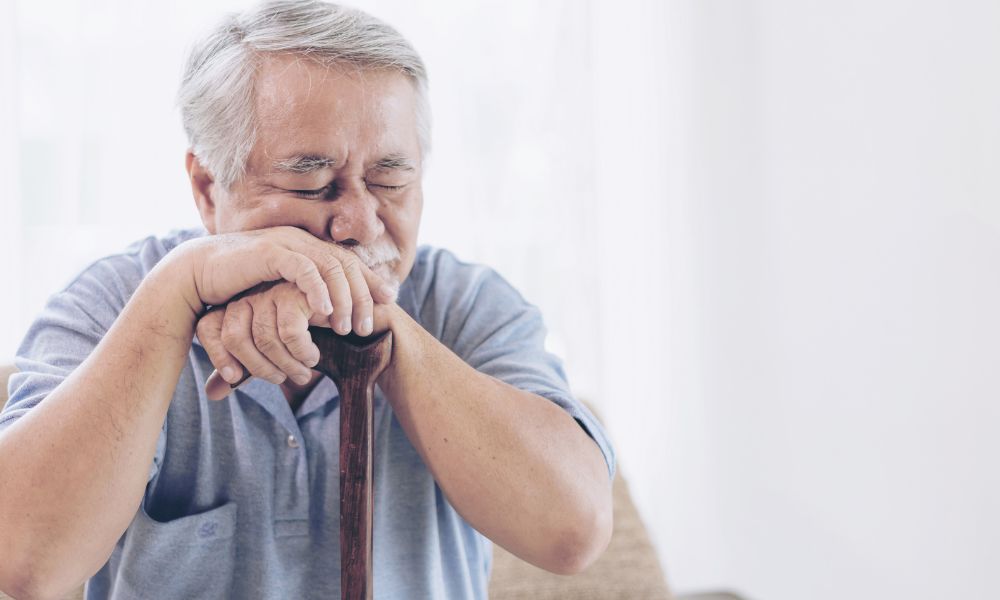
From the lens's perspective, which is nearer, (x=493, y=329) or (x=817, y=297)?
(x=493, y=329)

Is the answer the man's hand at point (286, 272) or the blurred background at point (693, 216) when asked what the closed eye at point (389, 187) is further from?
the blurred background at point (693, 216)

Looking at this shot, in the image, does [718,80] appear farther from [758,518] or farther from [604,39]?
[758,518]

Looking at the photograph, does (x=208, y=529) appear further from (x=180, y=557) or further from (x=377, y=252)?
(x=377, y=252)

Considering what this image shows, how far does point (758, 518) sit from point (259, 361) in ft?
6.11

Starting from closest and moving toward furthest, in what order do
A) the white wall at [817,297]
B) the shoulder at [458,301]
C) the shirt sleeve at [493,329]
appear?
the shirt sleeve at [493,329], the shoulder at [458,301], the white wall at [817,297]

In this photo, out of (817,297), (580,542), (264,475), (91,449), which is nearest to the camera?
(91,449)

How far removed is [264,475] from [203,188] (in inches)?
14.6

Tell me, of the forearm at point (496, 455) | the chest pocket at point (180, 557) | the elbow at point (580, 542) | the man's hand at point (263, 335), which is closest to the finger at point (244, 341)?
the man's hand at point (263, 335)

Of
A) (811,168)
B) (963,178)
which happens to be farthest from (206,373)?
(811,168)

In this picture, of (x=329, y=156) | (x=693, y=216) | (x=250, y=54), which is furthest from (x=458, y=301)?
(x=693, y=216)

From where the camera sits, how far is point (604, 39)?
2570 mm

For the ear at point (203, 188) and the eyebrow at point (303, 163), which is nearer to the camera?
the eyebrow at point (303, 163)

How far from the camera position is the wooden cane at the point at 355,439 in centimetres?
85

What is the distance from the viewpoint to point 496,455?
3.14 feet
